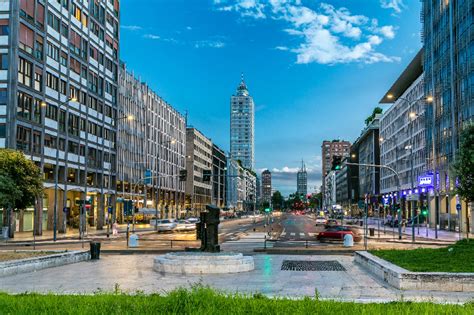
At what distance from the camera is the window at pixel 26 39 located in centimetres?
5527

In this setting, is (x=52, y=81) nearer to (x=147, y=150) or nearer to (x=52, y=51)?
(x=52, y=51)

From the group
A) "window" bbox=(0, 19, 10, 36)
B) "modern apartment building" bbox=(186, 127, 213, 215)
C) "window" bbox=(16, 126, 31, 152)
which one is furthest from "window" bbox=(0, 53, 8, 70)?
"modern apartment building" bbox=(186, 127, 213, 215)

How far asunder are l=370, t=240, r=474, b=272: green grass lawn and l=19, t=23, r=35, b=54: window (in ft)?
145

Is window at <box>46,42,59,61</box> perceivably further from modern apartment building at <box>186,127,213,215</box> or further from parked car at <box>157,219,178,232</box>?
modern apartment building at <box>186,127,213,215</box>

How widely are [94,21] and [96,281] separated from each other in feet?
206

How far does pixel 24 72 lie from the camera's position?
55969 millimetres

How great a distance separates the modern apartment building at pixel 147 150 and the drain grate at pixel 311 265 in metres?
54.1

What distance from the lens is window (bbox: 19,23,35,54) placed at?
181ft

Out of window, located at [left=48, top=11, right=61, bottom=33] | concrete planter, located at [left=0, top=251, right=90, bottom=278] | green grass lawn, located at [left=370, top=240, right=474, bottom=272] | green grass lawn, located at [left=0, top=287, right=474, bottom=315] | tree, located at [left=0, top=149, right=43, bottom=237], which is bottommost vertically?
concrete planter, located at [left=0, top=251, right=90, bottom=278]

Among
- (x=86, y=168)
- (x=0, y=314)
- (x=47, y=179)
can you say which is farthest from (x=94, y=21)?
(x=0, y=314)

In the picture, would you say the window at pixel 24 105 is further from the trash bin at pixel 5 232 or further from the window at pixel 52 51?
the trash bin at pixel 5 232

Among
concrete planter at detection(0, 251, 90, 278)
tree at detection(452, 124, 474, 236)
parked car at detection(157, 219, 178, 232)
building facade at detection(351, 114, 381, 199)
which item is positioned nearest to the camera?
concrete planter at detection(0, 251, 90, 278)

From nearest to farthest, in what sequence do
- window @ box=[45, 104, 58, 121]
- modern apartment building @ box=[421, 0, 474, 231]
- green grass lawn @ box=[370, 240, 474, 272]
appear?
1. green grass lawn @ box=[370, 240, 474, 272]
2. window @ box=[45, 104, 58, 121]
3. modern apartment building @ box=[421, 0, 474, 231]

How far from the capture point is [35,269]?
23203mm
